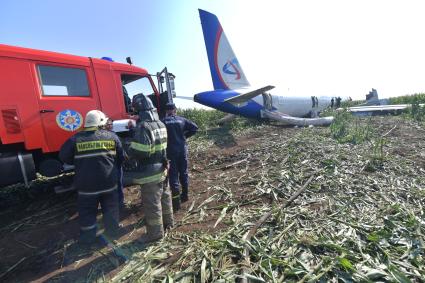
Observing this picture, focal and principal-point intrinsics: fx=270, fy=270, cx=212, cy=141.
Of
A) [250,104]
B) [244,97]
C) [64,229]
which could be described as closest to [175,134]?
[64,229]

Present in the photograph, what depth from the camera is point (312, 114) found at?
19.7m

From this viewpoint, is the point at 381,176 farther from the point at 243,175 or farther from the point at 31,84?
the point at 31,84

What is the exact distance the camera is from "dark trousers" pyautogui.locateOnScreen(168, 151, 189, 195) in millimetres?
5242

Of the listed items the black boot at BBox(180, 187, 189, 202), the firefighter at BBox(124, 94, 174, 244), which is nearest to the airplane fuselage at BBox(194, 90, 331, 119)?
the black boot at BBox(180, 187, 189, 202)

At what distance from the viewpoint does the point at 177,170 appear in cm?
538

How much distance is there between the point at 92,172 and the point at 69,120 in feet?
8.25

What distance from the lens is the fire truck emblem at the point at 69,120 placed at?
5.79 m

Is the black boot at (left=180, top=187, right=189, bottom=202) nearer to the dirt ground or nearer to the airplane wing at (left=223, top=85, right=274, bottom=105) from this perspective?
the dirt ground

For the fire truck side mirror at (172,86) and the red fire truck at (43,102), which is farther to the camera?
the fire truck side mirror at (172,86)

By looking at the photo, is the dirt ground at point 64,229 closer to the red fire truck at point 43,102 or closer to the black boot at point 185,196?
the black boot at point 185,196

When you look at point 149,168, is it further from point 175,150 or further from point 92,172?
point 175,150

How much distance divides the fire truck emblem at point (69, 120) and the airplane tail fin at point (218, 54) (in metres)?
9.93

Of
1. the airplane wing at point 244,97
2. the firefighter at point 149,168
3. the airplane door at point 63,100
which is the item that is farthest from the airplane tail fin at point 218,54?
the firefighter at point 149,168

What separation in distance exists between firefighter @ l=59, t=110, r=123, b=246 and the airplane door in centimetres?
204
